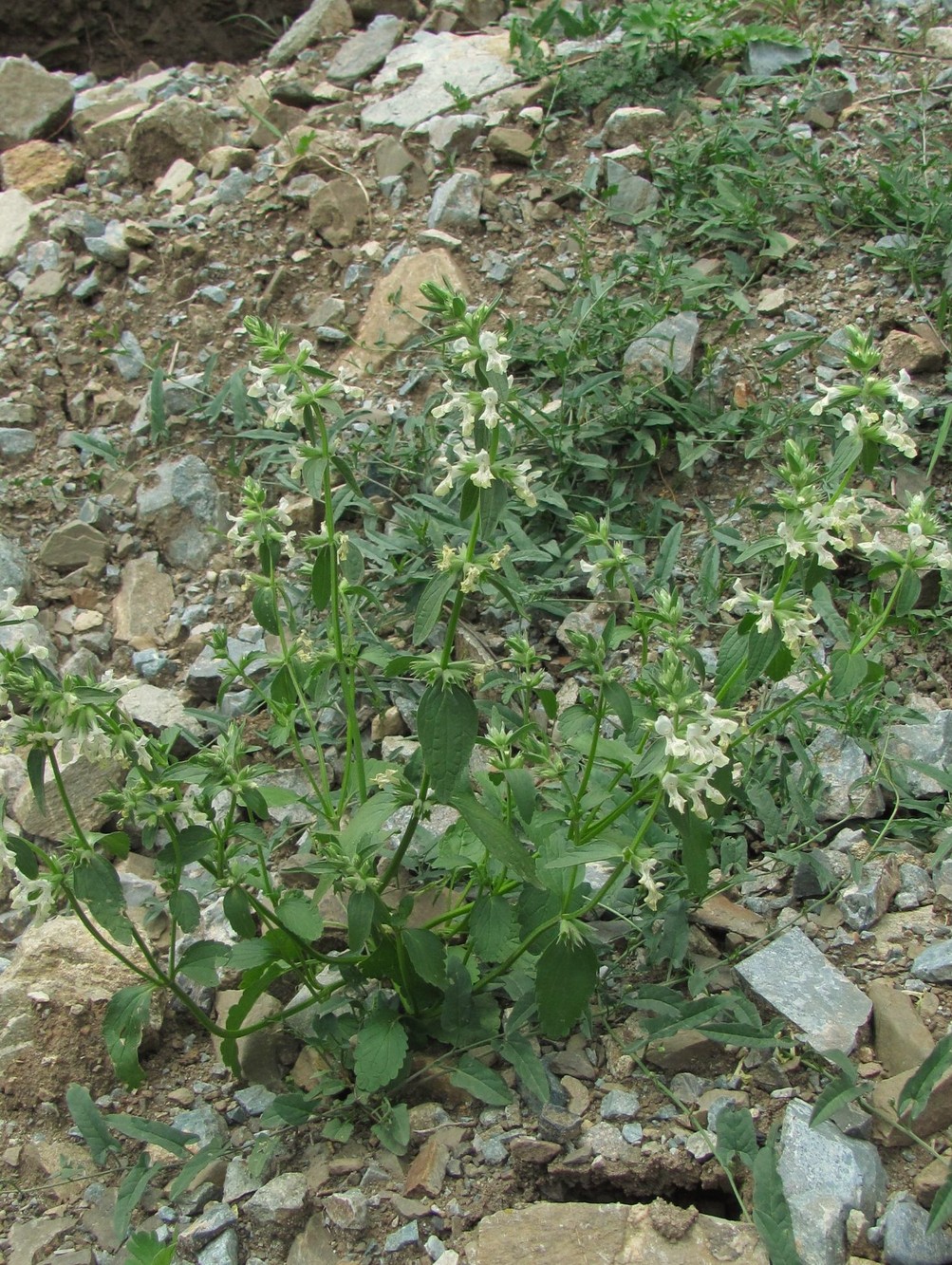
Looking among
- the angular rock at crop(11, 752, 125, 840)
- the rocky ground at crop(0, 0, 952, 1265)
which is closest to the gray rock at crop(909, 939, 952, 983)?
the rocky ground at crop(0, 0, 952, 1265)

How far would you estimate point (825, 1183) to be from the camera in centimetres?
221

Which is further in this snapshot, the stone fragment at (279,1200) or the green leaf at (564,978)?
the stone fragment at (279,1200)

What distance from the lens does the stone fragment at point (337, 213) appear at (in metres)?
4.97

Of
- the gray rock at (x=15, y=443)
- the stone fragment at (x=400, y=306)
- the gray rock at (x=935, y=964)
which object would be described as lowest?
the gray rock at (x=935, y=964)

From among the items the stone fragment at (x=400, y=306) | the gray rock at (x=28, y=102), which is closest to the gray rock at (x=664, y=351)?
the stone fragment at (x=400, y=306)

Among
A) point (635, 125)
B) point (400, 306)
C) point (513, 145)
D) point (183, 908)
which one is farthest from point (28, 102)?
point (183, 908)

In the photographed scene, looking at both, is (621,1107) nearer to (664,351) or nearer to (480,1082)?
(480,1082)

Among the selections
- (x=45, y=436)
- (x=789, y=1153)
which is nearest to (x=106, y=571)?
(x=45, y=436)

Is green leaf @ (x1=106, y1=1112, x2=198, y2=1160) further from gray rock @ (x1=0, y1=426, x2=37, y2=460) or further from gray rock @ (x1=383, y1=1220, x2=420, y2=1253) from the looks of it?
gray rock @ (x1=0, y1=426, x2=37, y2=460)

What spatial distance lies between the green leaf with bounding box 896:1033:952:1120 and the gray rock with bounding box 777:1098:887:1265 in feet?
0.45

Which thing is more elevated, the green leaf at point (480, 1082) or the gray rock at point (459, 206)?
the gray rock at point (459, 206)

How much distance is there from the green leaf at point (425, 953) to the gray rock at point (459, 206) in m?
3.31

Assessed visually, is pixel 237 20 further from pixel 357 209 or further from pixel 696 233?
pixel 696 233

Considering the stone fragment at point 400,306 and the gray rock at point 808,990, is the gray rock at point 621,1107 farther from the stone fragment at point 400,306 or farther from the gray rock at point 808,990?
the stone fragment at point 400,306
